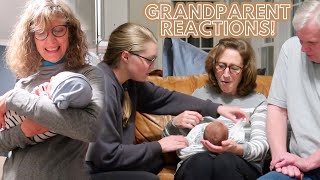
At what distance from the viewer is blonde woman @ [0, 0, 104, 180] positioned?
1.02 meters

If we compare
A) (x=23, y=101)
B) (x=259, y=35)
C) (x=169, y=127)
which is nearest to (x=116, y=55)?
(x=169, y=127)

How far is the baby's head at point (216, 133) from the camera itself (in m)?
1.58

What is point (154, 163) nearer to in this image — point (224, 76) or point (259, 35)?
point (224, 76)

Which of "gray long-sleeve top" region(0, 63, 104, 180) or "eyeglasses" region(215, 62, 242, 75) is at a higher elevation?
"eyeglasses" region(215, 62, 242, 75)

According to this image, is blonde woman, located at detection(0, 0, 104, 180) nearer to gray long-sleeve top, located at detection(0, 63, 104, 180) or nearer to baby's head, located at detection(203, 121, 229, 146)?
gray long-sleeve top, located at detection(0, 63, 104, 180)

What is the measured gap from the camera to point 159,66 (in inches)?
140

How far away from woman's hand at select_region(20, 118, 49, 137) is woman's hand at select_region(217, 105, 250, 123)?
0.90 meters

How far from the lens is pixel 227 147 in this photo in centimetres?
155

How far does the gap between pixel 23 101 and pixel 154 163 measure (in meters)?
0.78

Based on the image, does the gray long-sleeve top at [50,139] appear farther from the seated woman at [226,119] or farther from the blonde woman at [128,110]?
the seated woman at [226,119]

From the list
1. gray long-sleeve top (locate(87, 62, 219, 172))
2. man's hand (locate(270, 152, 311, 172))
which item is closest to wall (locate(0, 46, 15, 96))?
gray long-sleeve top (locate(87, 62, 219, 172))

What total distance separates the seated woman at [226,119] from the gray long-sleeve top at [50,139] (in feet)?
1.63

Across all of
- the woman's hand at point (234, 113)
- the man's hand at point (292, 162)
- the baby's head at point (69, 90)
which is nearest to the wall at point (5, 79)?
the baby's head at point (69, 90)

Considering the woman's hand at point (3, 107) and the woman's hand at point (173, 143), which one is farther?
the woman's hand at point (173, 143)
